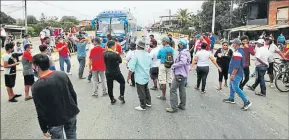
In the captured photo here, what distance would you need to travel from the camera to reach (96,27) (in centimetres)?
2167

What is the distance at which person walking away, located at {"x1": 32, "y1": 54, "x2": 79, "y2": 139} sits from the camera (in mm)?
3334

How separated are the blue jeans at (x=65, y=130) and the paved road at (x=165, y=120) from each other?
1285 millimetres

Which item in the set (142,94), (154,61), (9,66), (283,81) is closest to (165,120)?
(142,94)

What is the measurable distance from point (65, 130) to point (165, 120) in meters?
2.71

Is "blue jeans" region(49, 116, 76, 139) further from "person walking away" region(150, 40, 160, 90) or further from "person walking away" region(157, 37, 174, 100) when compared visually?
"person walking away" region(150, 40, 160, 90)

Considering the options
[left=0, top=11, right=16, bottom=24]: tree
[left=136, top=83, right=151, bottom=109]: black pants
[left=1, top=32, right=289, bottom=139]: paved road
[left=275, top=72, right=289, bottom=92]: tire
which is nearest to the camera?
[left=1, top=32, right=289, bottom=139]: paved road

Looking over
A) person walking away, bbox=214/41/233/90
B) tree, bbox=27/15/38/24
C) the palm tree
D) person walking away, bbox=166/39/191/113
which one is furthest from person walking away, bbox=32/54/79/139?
tree, bbox=27/15/38/24

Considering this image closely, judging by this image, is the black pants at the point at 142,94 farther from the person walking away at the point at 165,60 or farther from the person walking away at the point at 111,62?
the person walking away at the point at 165,60

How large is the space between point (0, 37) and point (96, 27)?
6.85 metres

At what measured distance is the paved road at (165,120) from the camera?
5.20 metres

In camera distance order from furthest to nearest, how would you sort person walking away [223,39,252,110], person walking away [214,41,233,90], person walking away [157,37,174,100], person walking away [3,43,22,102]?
person walking away [214,41,233,90] → person walking away [3,43,22,102] → person walking away [157,37,174,100] → person walking away [223,39,252,110]

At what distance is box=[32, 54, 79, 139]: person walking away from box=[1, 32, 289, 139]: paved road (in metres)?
1.58

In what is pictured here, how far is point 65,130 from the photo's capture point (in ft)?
12.4

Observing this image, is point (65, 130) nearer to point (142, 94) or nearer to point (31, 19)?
point (142, 94)
